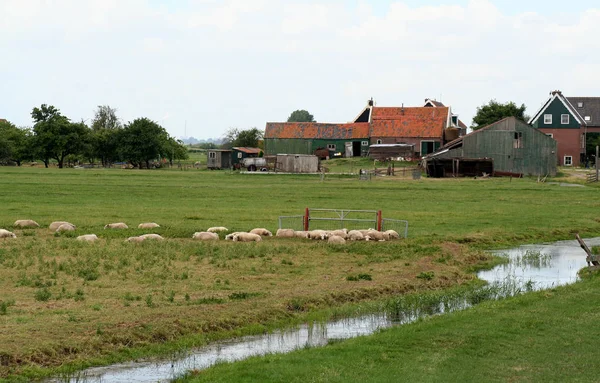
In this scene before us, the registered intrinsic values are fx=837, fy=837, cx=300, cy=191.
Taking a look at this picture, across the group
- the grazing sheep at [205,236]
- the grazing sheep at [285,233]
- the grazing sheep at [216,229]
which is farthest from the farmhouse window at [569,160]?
the grazing sheep at [205,236]

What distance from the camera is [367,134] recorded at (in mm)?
126312

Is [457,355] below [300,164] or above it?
below

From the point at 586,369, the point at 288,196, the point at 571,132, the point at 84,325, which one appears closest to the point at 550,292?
the point at 586,369

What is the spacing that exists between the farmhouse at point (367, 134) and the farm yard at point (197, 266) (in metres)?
59.9

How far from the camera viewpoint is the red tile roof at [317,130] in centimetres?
12762

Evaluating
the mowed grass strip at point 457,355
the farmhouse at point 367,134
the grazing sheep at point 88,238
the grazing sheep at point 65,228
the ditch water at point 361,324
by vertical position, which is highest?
the farmhouse at point 367,134

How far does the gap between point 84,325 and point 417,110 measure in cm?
11936

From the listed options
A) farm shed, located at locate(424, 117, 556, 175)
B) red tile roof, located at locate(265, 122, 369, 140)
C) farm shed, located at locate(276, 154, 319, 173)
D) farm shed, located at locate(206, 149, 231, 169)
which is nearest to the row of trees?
farm shed, located at locate(206, 149, 231, 169)

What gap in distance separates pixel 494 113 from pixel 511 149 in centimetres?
4912

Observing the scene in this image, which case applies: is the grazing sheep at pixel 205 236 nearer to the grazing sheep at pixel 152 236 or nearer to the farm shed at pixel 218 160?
the grazing sheep at pixel 152 236

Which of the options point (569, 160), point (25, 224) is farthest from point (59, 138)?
point (25, 224)

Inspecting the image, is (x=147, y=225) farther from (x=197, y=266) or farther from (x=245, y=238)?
(x=197, y=266)

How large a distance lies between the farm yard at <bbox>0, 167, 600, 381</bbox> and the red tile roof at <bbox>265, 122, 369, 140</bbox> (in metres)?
66.1

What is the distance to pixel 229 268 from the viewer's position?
1133 inches
